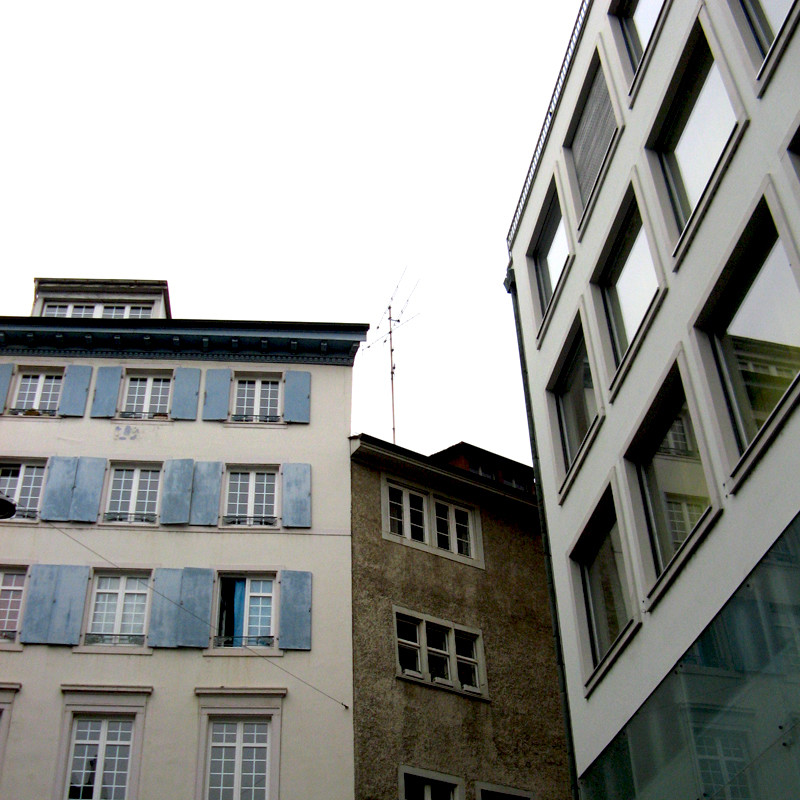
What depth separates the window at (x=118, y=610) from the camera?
84.6 feet

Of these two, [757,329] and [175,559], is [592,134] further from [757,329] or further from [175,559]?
[175,559]

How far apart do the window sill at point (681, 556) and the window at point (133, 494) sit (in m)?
15.3

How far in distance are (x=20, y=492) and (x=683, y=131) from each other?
62.1ft

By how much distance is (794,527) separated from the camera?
39.2ft

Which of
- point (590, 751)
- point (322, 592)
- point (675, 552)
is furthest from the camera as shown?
point (322, 592)

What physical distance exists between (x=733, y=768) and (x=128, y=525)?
1823 centimetres

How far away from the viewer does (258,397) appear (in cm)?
3078

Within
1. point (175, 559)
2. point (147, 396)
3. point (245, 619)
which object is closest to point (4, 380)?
point (147, 396)

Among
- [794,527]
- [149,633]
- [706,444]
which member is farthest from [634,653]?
[149,633]

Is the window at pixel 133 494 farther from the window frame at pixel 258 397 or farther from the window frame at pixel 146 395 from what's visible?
the window frame at pixel 258 397

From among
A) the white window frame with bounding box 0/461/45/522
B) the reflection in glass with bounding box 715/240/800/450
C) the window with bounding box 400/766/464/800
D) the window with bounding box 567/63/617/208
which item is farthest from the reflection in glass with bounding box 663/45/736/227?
the white window frame with bounding box 0/461/45/522

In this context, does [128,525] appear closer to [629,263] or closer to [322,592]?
[322,592]

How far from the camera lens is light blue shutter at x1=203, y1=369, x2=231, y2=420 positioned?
1182 inches

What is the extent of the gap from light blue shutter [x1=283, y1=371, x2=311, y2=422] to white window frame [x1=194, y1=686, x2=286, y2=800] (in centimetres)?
767
